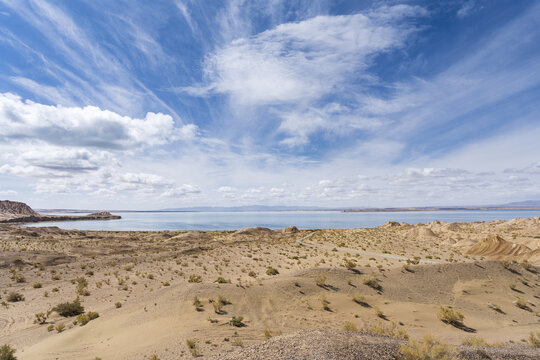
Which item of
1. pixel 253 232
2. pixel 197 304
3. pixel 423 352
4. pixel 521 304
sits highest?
pixel 423 352

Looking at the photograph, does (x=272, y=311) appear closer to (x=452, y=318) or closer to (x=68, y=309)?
(x=452, y=318)

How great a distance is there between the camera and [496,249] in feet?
109

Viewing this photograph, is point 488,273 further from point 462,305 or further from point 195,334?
point 195,334

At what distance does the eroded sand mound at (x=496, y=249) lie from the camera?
3206 cm

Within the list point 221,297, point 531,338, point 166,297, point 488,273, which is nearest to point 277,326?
point 221,297

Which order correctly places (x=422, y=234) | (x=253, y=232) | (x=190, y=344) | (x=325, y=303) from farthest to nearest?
(x=253, y=232), (x=422, y=234), (x=325, y=303), (x=190, y=344)

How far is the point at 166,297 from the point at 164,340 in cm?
592

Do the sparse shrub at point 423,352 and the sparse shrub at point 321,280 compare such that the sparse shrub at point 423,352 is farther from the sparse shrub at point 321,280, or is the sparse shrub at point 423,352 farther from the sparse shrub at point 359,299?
the sparse shrub at point 321,280

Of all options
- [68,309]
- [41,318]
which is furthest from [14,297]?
[68,309]

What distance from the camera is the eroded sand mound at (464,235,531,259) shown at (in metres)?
32.1

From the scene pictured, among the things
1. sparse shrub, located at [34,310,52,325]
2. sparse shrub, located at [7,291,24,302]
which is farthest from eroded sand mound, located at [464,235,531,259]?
sparse shrub, located at [7,291,24,302]

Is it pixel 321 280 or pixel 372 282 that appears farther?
pixel 372 282

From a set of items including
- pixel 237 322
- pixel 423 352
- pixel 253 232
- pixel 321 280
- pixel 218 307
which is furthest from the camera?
pixel 253 232

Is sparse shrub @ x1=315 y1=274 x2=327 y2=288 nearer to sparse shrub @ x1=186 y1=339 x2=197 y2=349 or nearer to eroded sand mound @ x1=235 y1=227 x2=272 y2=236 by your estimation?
sparse shrub @ x1=186 y1=339 x2=197 y2=349
